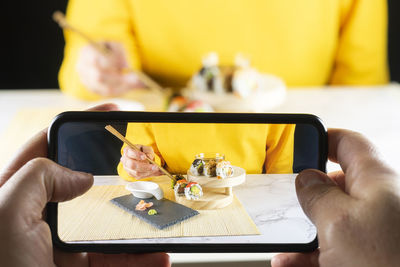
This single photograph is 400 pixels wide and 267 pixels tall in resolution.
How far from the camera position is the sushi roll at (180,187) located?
0.42 meters

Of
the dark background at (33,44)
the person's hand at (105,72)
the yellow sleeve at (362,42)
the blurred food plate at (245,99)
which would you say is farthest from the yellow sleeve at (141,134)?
the dark background at (33,44)

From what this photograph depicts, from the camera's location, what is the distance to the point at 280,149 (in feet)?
1.36

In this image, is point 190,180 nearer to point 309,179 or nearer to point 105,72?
point 309,179

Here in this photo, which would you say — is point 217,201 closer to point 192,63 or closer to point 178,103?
point 178,103

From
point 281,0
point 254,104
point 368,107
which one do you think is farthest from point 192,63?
point 368,107

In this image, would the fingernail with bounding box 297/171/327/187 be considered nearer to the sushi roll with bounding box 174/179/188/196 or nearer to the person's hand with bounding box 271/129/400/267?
the person's hand with bounding box 271/129/400/267

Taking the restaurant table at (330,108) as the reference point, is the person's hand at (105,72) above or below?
above

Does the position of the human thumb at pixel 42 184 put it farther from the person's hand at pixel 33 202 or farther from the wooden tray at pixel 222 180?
the wooden tray at pixel 222 180

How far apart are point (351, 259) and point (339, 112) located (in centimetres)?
66

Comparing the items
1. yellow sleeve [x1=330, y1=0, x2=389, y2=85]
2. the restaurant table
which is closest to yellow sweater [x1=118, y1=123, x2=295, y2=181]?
the restaurant table

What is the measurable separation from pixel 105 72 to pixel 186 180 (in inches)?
31.5

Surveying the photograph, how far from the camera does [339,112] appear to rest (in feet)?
3.16

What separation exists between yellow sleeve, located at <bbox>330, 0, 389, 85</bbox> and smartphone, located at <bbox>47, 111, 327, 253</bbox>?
108 cm

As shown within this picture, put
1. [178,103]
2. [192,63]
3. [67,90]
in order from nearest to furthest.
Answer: [178,103] → [67,90] → [192,63]
